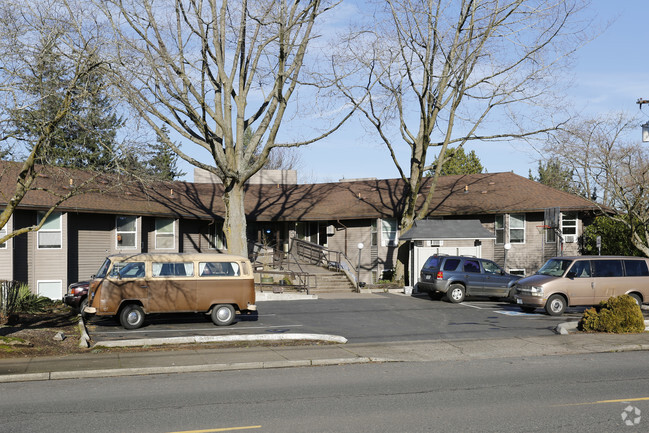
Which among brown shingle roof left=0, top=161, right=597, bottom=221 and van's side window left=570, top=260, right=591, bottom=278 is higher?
brown shingle roof left=0, top=161, right=597, bottom=221

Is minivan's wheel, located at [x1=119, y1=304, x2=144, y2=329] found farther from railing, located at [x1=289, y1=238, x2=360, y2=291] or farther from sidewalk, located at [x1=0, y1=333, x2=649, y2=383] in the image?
railing, located at [x1=289, y1=238, x2=360, y2=291]

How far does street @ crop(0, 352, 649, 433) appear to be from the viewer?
27.9 ft

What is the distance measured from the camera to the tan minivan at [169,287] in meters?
17.6

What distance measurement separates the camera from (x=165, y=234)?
3200 centimetres

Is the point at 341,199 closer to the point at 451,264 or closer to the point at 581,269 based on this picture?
the point at 451,264

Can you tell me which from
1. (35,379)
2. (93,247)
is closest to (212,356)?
(35,379)

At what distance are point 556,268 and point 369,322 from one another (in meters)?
6.96

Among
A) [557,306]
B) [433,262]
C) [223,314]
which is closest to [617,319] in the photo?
[557,306]

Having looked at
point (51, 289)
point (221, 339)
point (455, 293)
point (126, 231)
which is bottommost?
point (221, 339)

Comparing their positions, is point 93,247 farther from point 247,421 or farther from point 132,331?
point 247,421

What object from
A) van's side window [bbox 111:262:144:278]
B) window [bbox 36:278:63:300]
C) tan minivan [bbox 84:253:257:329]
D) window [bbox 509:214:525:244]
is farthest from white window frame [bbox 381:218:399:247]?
van's side window [bbox 111:262:144:278]

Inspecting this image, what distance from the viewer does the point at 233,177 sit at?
25.5 meters

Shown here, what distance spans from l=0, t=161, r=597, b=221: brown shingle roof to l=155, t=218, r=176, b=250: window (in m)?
0.72

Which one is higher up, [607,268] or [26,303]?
[607,268]
